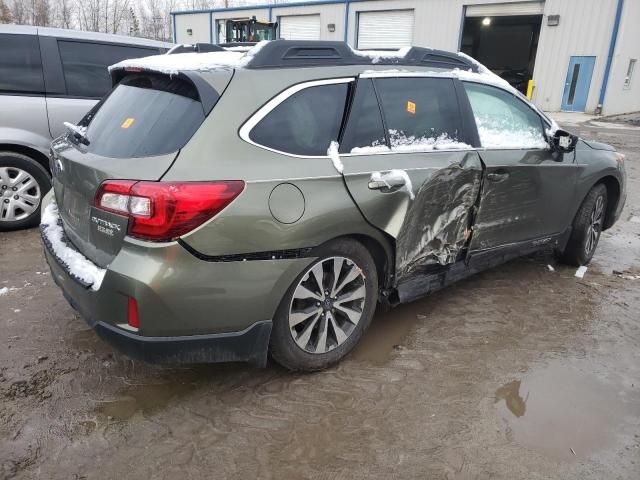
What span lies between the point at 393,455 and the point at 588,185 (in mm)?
3202

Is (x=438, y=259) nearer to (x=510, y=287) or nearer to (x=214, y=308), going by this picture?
(x=510, y=287)

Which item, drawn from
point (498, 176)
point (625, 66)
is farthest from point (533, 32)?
point (498, 176)

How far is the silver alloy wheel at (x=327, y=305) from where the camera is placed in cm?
272

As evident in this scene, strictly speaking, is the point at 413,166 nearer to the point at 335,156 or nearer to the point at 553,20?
the point at 335,156

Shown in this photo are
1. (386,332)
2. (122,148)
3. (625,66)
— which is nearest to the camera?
(122,148)

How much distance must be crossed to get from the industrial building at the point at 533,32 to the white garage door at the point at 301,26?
2.0 inches

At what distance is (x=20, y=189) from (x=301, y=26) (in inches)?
1077

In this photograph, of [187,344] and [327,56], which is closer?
[187,344]

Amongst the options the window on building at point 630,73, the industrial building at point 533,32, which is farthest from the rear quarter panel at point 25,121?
the window on building at point 630,73

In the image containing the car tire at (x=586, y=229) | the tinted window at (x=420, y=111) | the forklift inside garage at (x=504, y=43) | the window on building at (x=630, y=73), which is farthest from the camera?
the forklift inside garage at (x=504, y=43)

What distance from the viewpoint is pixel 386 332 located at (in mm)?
3484

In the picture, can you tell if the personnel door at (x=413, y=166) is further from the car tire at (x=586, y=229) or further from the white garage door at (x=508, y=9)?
the white garage door at (x=508, y=9)

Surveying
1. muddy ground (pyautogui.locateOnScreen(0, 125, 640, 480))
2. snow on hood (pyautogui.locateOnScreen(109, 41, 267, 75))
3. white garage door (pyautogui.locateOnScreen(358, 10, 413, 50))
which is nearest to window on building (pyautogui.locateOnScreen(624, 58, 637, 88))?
white garage door (pyautogui.locateOnScreen(358, 10, 413, 50))

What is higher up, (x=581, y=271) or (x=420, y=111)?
(x=420, y=111)
